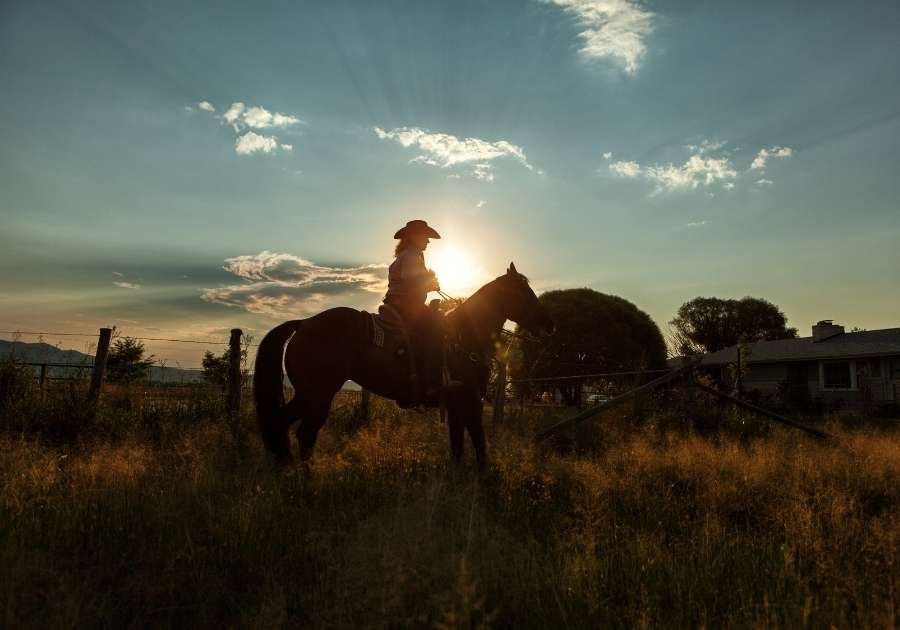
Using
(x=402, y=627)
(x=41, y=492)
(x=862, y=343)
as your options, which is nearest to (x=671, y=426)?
(x=402, y=627)

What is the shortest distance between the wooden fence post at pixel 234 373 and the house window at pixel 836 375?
35.1 meters

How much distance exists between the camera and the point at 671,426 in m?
11.9

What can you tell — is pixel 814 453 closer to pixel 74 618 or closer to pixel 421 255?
pixel 421 255

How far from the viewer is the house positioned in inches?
1141

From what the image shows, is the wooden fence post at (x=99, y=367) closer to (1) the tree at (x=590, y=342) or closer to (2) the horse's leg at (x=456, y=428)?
(2) the horse's leg at (x=456, y=428)

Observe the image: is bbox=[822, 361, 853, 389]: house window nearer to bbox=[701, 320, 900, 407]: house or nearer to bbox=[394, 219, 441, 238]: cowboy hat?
bbox=[701, 320, 900, 407]: house

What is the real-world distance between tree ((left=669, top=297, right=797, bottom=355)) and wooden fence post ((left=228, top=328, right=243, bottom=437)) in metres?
54.6

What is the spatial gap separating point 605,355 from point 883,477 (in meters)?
23.6

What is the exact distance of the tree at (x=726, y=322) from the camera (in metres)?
58.2

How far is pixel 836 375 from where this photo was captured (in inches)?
1277

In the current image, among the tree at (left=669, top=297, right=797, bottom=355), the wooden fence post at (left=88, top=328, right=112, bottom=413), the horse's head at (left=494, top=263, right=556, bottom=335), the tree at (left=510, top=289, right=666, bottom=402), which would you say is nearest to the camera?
the horse's head at (left=494, top=263, right=556, bottom=335)

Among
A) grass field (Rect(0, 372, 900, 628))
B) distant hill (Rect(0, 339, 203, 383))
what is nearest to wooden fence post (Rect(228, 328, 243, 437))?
distant hill (Rect(0, 339, 203, 383))

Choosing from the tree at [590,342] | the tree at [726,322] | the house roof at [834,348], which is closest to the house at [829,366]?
the house roof at [834,348]

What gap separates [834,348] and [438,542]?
3650 centimetres
